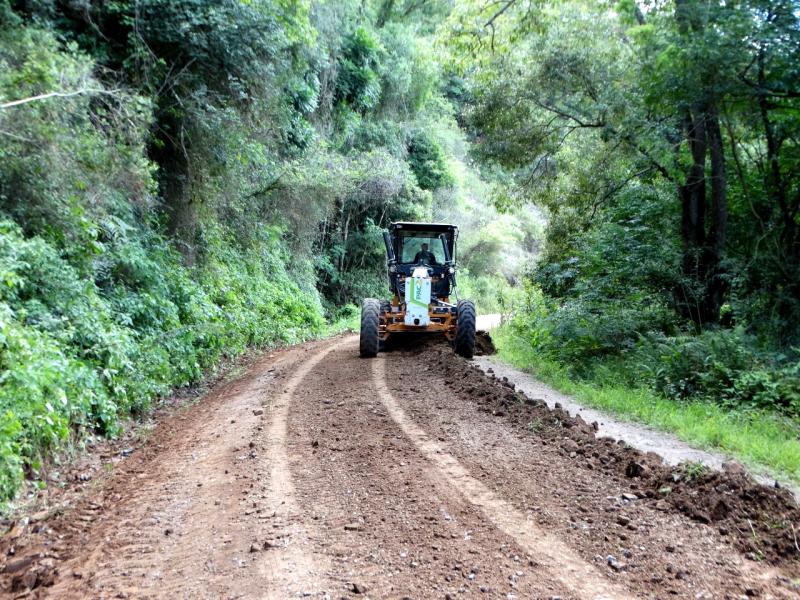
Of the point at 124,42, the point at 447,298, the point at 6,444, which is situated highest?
the point at 124,42

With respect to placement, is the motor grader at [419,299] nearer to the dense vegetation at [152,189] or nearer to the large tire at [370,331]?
the large tire at [370,331]

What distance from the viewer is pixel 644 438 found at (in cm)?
652

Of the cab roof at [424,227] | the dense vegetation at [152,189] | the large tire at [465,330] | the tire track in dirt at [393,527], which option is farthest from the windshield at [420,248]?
the tire track in dirt at [393,527]

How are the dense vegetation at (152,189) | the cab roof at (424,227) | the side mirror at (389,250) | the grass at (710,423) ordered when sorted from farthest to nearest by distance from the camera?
1. the cab roof at (424,227)
2. the side mirror at (389,250)
3. the dense vegetation at (152,189)
4. the grass at (710,423)

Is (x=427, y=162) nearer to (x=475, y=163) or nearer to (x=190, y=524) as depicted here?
(x=475, y=163)

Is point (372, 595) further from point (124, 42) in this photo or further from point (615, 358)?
point (124, 42)

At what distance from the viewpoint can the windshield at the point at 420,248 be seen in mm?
13648

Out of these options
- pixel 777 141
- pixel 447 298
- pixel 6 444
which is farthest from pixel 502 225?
pixel 6 444

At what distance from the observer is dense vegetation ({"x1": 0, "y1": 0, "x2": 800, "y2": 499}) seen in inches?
291

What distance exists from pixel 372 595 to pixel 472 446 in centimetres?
288

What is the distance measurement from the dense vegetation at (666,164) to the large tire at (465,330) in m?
1.45

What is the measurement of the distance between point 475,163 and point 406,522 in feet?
38.5

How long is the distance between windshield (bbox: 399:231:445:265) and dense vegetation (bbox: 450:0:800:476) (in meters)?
2.31

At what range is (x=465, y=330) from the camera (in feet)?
39.4
